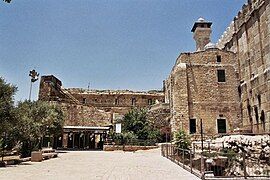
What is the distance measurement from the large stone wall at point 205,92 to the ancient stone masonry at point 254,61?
3.02 feet

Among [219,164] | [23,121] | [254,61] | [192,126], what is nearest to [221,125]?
[192,126]

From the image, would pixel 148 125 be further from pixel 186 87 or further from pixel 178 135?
pixel 178 135

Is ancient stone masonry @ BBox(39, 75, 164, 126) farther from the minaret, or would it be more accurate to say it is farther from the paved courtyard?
the paved courtyard

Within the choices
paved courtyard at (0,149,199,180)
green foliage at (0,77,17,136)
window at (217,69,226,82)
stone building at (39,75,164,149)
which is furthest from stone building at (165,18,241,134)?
green foliage at (0,77,17,136)

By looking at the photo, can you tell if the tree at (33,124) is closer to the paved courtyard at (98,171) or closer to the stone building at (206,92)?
the paved courtyard at (98,171)

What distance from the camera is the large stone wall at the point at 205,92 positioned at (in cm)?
2655

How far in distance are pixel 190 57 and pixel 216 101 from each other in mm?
5033

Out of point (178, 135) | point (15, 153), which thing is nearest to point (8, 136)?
point (15, 153)


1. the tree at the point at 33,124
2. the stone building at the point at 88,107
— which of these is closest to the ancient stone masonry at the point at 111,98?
the stone building at the point at 88,107

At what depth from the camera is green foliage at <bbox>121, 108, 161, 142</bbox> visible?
29.5m

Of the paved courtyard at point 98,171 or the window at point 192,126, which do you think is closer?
the paved courtyard at point 98,171

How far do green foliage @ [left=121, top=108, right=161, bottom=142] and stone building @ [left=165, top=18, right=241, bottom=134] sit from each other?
11.8 feet

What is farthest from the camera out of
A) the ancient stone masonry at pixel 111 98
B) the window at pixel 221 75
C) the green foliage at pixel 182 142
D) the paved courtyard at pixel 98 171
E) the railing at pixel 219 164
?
the ancient stone masonry at pixel 111 98

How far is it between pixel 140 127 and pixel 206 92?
802cm
